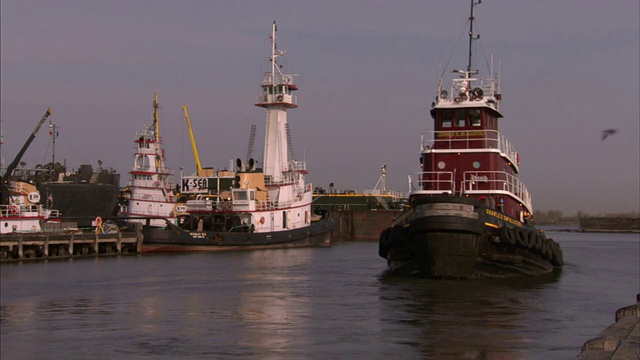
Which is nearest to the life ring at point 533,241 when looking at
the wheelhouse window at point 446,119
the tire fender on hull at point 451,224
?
the tire fender on hull at point 451,224

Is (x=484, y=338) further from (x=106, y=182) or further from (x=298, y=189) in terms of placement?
(x=106, y=182)

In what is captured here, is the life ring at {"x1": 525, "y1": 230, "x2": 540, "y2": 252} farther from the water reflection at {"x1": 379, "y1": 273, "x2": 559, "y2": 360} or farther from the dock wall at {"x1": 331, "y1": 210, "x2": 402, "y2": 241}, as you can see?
the dock wall at {"x1": 331, "y1": 210, "x2": 402, "y2": 241}

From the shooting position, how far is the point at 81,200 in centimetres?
6512

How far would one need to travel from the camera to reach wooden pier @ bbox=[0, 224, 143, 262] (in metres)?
41.9

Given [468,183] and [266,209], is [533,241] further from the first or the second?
[266,209]

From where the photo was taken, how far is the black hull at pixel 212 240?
166 ft

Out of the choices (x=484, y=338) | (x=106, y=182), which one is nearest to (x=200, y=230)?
→ (x=106, y=182)

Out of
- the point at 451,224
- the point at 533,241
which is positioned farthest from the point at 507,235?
the point at 533,241

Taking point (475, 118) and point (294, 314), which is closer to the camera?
point (294, 314)

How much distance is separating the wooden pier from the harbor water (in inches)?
197

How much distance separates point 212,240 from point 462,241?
1110 inches

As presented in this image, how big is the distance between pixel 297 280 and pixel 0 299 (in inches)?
446

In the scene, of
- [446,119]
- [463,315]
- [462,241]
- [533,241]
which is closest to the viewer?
[463,315]

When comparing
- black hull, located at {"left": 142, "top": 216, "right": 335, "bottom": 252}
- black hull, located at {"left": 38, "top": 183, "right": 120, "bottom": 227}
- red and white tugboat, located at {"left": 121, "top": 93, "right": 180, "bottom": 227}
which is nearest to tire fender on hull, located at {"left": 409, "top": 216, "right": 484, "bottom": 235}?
black hull, located at {"left": 142, "top": 216, "right": 335, "bottom": 252}
